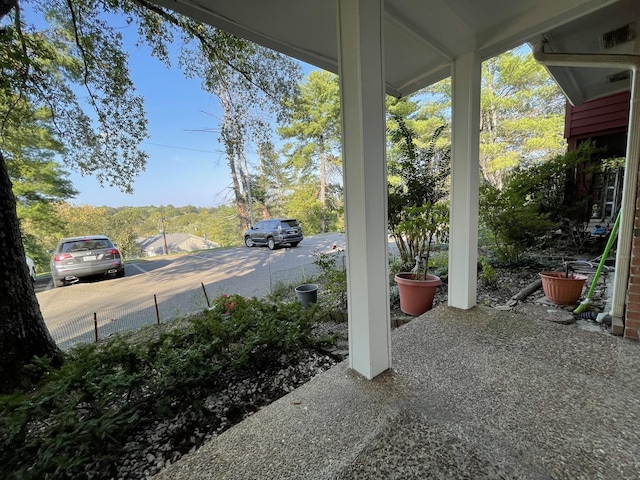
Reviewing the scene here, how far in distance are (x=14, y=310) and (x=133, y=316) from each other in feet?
6.18

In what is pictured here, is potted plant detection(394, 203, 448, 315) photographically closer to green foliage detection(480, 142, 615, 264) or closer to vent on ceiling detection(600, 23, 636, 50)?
green foliage detection(480, 142, 615, 264)

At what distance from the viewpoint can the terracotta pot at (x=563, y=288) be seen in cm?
227

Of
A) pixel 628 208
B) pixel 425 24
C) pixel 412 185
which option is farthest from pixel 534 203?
pixel 425 24

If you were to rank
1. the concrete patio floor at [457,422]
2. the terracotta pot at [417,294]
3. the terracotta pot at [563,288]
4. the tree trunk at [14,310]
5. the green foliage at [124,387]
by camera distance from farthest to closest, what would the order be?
1. the terracotta pot at [417,294]
2. the terracotta pot at [563,288]
3. the tree trunk at [14,310]
4. the green foliage at [124,387]
5. the concrete patio floor at [457,422]

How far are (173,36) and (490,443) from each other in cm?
452

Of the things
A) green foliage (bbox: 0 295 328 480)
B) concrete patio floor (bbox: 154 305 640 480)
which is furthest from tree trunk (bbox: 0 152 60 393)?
concrete patio floor (bbox: 154 305 640 480)

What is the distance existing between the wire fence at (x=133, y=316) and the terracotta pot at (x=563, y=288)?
86.7 inches

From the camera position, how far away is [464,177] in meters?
1.95

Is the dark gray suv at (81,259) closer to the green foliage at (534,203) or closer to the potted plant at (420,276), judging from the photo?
the potted plant at (420,276)

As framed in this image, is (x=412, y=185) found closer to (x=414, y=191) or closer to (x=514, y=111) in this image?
(x=414, y=191)

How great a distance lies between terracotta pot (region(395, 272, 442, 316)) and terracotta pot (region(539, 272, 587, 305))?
994 millimetres

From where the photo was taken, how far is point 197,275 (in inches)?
230

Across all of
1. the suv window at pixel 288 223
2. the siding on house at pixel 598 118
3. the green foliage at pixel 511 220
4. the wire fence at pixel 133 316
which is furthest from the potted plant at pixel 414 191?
the suv window at pixel 288 223

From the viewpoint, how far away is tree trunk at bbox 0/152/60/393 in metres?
1.80
